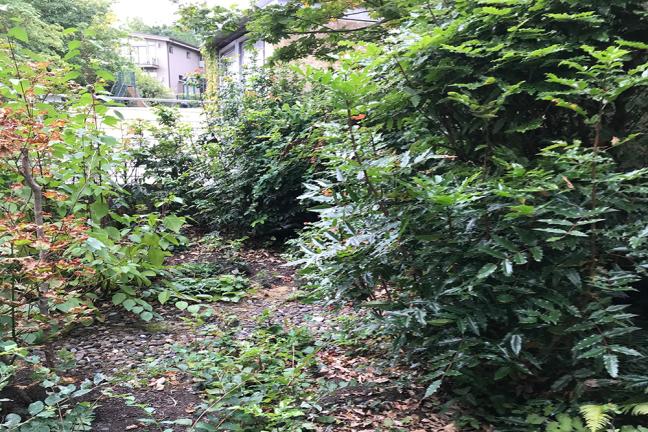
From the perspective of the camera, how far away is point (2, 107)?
2.58m

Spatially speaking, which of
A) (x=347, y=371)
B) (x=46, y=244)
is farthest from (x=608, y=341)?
(x=46, y=244)

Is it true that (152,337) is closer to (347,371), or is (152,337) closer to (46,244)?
(46,244)

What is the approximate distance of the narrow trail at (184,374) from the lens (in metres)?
2.35

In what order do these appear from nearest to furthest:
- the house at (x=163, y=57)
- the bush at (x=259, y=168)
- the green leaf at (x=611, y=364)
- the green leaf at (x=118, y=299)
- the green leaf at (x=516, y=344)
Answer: the green leaf at (x=611, y=364), the green leaf at (x=516, y=344), the green leaf at (x=118, y=299), the bush at (x=259, y=168), the house at (x=163, y=57)

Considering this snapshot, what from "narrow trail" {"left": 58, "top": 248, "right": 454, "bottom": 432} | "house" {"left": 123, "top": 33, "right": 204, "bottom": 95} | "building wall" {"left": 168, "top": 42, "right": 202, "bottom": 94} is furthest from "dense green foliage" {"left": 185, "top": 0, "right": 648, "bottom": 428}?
"house" {"left": 123, "top": 33, "right": 204, "bottom": 95}

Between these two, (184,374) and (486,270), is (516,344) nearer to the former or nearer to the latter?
(486,270)

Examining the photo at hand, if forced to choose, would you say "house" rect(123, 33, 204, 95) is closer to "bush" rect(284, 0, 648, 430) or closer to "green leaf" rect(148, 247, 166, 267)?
"green leaf" rect(148, 247, 166, 267)

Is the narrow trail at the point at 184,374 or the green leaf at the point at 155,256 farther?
the green leaf at the point at 155,256

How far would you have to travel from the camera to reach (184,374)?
2.88 m

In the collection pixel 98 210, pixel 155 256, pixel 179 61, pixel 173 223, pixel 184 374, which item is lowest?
pixel 184 374

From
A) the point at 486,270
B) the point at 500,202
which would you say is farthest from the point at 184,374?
the point at 500,202

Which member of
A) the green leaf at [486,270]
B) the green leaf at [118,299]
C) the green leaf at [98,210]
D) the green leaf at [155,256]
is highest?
the green leaf at [98,210]

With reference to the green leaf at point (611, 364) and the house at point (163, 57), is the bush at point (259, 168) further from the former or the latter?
the house at point (163, 57)

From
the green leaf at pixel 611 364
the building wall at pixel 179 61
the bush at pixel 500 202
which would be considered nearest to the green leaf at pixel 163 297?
the bush at pixel 500 202
